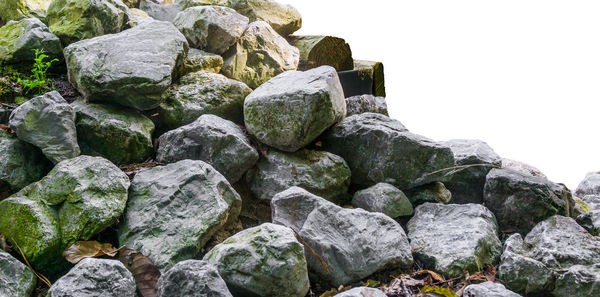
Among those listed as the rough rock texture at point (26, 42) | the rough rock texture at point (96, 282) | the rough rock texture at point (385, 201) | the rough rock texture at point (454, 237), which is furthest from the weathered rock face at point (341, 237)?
the rough rock texture at point (26, 42)

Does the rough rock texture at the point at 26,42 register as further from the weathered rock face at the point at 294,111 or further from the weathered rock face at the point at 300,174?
the weathered rock face at the point at 300,174

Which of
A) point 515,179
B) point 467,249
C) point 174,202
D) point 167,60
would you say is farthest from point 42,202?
point 515,179

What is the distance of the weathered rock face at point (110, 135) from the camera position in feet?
11.8

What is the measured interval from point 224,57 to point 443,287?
336 centimetres

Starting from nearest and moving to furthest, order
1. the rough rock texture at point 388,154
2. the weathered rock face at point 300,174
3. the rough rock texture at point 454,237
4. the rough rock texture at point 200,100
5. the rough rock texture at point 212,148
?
the rough rock texture at point 454,237
the rough rock texture at point 212,148
the weathered rock face at point 300,174
the rough rock texture at point 388,154
the rough rock texture at point 200,100

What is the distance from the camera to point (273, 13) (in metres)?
6.03

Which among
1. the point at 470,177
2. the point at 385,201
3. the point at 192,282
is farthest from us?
the point at 470,177

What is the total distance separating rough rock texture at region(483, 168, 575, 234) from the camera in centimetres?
369

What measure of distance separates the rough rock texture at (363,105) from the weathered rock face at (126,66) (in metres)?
1.85

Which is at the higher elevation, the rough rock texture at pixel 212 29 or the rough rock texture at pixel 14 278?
the rough rock texture at pixel 212 29

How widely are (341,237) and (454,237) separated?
99 cm

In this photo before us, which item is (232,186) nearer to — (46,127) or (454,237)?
(46,127)

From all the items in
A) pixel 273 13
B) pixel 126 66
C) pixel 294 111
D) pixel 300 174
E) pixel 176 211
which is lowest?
pixel 176 211

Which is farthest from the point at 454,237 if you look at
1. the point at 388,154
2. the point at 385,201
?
the point at 388,154
